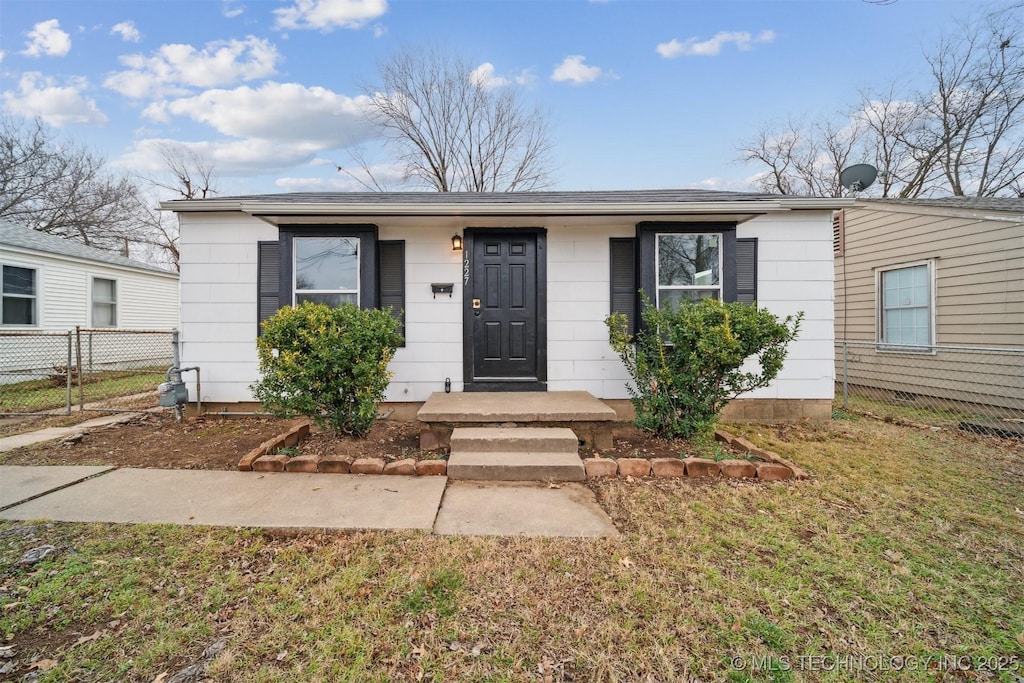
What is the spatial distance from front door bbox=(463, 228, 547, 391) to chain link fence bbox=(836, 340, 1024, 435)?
5.06m

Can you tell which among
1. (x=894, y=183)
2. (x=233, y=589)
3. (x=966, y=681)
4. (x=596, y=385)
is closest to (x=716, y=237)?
(x=596, y=385)

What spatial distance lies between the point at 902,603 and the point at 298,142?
698 inches

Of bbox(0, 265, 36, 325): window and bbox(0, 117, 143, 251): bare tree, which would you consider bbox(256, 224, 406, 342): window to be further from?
bbox(0, 117, 143, 251): bare tree

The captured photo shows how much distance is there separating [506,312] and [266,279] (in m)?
3.04

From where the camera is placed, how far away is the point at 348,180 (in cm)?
1544

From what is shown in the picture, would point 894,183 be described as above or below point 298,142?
below

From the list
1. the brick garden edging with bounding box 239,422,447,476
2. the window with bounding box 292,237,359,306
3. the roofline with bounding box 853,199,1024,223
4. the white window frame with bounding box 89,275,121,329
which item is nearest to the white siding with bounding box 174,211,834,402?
the window with bounding box 292,237,359,306

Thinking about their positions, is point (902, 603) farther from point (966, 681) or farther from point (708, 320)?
point (708, 320)

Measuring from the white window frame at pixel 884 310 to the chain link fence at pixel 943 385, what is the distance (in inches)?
1.2

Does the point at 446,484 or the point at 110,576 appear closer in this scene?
the point at 110,576

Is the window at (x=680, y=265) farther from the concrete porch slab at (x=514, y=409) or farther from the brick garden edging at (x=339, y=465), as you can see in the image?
the brick garden edging at (x=339, y=465)

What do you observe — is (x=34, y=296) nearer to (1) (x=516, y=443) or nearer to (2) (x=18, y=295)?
(2) (x=18, y=295)

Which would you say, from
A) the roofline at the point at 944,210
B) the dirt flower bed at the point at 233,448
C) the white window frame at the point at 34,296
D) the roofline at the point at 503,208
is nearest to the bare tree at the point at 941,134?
the roofline at the point at 944,210

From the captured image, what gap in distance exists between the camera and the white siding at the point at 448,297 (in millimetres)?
5074
